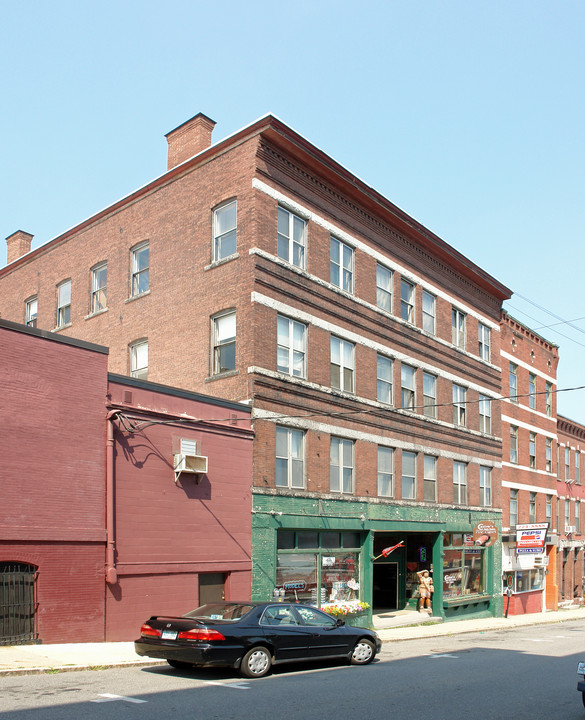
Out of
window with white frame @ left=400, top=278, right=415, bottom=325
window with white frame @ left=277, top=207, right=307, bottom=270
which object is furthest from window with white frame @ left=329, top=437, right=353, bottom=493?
window with white frame @ left=400, top=278, right=415, bottom=325

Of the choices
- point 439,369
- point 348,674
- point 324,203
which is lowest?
point 348,674

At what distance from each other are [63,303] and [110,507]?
13.7 metres

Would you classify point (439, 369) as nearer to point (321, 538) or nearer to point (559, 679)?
point (321, 538)

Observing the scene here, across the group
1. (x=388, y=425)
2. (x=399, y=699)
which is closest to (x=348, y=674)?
(x=399, y=699)

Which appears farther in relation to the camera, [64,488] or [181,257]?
[181,257]

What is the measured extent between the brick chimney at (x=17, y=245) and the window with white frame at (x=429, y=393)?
1748 cm

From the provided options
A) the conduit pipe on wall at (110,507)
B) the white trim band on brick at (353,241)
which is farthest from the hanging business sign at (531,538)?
the conduit pipe on wall at (110,507)

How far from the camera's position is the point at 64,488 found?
16.9m

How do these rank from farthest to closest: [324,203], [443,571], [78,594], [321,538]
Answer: [443,571], [324,203], [321,538], [78,594]

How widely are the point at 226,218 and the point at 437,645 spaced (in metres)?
13.4

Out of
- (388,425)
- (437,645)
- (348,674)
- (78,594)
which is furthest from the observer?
(388,425)

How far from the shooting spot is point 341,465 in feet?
82.0

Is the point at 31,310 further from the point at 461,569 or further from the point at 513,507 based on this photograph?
the point at 513,507

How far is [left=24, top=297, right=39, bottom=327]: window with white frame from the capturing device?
3080cm
